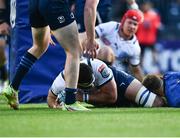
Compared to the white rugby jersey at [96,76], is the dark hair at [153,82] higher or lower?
lower

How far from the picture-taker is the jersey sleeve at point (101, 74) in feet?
29.9

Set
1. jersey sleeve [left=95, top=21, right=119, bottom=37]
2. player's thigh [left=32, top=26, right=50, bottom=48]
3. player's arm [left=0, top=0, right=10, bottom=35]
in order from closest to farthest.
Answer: player's thigh [left=32, top=26, right=50, bottom=48], player's arm [left=0, top=0, right=10, bottom=35], jersey sleeve [left=95, top=21, right=119, bottom=37]

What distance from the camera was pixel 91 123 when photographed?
22.8ft

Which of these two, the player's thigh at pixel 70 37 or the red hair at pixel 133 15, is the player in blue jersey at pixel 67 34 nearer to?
the player's thigh at pixel 70 37

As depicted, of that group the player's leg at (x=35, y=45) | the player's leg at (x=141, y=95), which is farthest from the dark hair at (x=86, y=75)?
the player's leg at (x=141, y=95)

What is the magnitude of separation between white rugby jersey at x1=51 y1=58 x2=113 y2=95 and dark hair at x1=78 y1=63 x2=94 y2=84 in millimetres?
259

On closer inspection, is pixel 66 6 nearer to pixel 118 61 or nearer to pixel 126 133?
pixel 126 133

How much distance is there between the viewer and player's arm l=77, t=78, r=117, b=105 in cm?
919

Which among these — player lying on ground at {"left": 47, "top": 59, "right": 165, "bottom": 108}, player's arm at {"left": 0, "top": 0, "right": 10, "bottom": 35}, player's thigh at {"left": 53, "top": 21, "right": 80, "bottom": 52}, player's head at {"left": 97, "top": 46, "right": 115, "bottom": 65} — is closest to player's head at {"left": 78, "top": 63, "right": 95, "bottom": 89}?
player lying on ground at {"left": 47, "top": 59, "right": 165, "bottom": 108}

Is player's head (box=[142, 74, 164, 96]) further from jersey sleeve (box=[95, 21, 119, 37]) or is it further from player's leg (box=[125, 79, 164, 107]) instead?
jersey sleeve (box=[95, 21, 119, 37])

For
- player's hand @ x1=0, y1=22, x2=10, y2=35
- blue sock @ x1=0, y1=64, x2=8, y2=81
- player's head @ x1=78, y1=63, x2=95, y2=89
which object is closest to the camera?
player's head @ x1=78, y1=63, x2=95, y2=89

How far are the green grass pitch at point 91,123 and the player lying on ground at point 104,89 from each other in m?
0.57

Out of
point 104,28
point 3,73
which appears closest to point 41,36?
point 104,28

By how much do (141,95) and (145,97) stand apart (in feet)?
0.18
